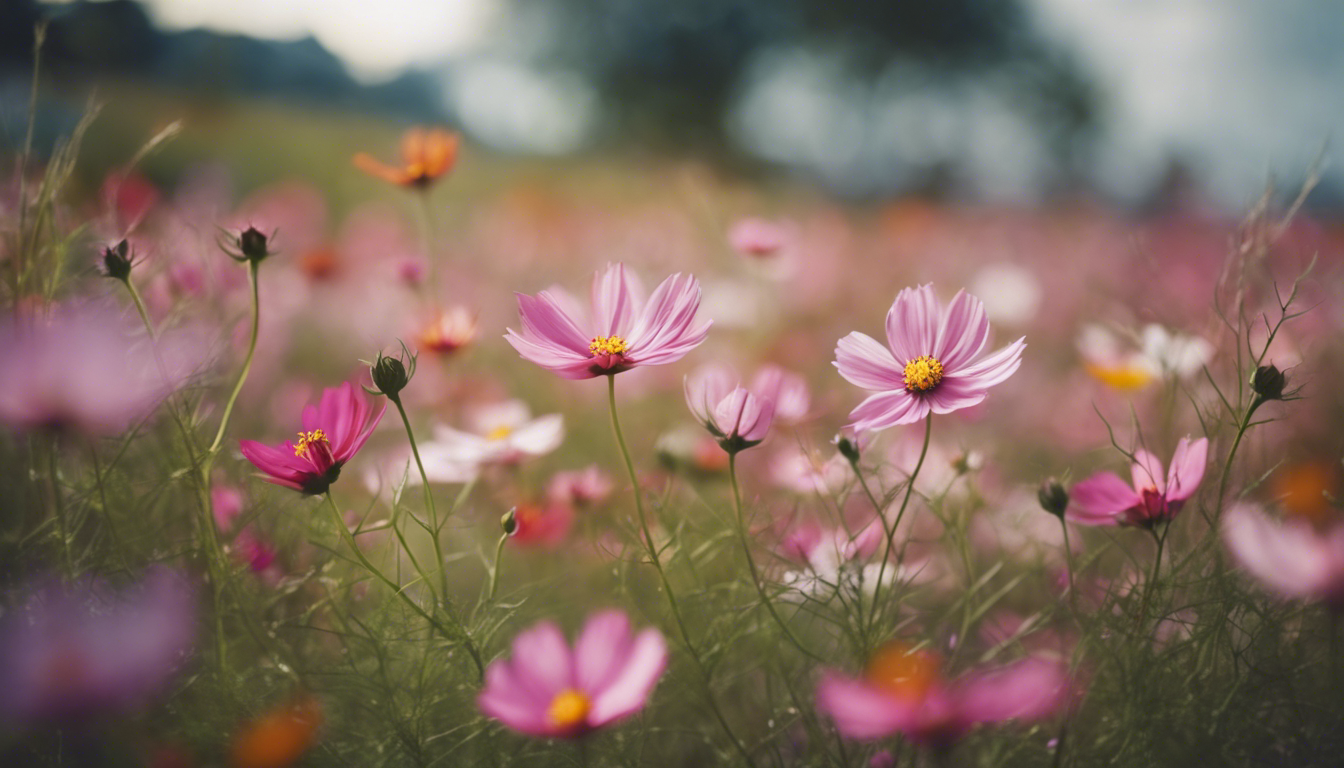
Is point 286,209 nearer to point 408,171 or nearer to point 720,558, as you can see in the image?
point 408,171

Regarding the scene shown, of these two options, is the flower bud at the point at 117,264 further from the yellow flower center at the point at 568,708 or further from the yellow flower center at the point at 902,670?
the yellow flower center at the point at 902,670

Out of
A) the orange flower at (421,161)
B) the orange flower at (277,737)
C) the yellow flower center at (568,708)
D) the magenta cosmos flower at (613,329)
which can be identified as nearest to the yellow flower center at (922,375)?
the magenta cosmos flower at (613,329)

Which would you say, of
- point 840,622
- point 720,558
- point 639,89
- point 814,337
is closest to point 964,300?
point 840,622

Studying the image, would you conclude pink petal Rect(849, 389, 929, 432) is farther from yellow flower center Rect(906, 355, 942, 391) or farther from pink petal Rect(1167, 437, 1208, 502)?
pink petal Rect(1167, 437, 1208, 502)

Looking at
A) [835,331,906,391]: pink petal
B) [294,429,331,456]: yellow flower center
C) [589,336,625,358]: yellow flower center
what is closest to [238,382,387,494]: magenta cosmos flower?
[294,429,331,456]: yellow flower center

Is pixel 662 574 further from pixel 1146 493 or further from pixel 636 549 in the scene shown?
pixel 1146 493

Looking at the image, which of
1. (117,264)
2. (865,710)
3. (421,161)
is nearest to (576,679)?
(865,710)

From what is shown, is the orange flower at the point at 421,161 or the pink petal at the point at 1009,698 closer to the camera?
the pink petal at the point at 1009,698
